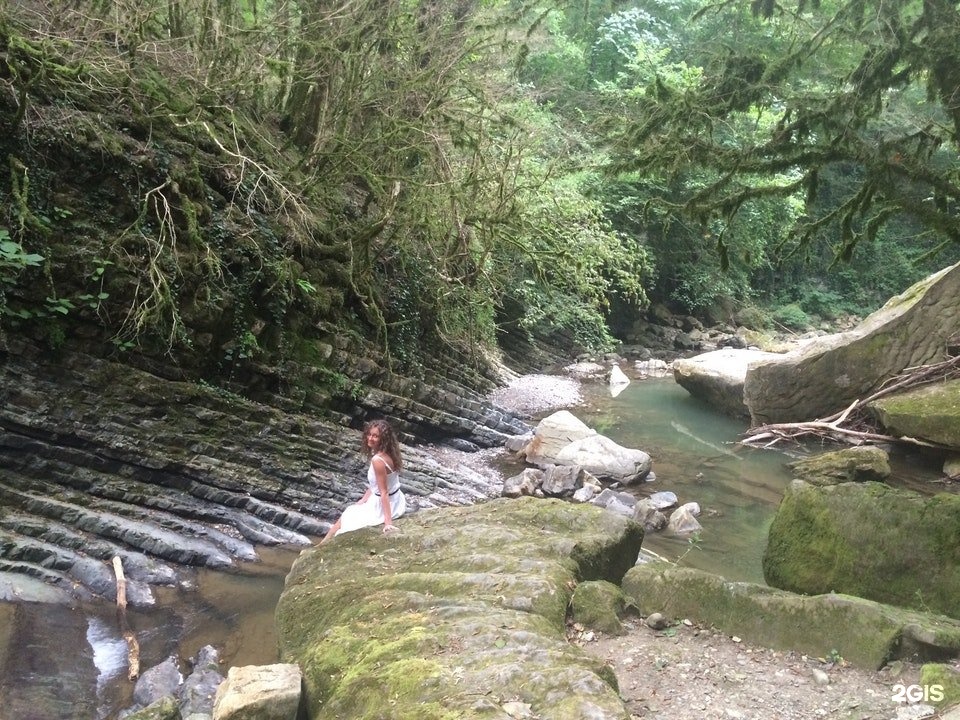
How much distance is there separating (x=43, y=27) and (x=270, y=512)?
6089mm

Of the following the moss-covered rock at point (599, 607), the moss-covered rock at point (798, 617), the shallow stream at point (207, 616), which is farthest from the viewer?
the shallow stream at point (207, 616)

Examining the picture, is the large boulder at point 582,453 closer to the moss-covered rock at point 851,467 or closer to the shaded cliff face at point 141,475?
the moss-covered rock at point 851,467

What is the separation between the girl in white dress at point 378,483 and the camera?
612 centimetres

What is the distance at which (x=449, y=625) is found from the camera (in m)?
3.93

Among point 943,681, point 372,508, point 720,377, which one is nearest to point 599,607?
point 943,681

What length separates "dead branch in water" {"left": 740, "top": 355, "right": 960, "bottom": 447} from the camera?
10.3 metres

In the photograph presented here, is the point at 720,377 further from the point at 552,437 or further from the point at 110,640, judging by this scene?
the point at 110,640

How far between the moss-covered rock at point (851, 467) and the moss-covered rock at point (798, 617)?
4586mm

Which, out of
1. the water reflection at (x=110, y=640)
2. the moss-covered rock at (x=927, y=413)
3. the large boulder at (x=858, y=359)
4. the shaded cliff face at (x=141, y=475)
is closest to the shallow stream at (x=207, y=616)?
the water reflection at (x=110, y=640)

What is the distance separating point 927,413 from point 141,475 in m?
10.0

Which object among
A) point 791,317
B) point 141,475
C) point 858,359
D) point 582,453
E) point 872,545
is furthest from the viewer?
point 791,317

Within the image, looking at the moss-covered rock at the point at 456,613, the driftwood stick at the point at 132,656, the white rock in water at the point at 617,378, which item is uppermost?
the white rock in water at the point at 617,378

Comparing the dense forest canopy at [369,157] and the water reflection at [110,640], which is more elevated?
the dense forest canopy at [369,157]

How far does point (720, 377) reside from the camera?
16.6 metres
